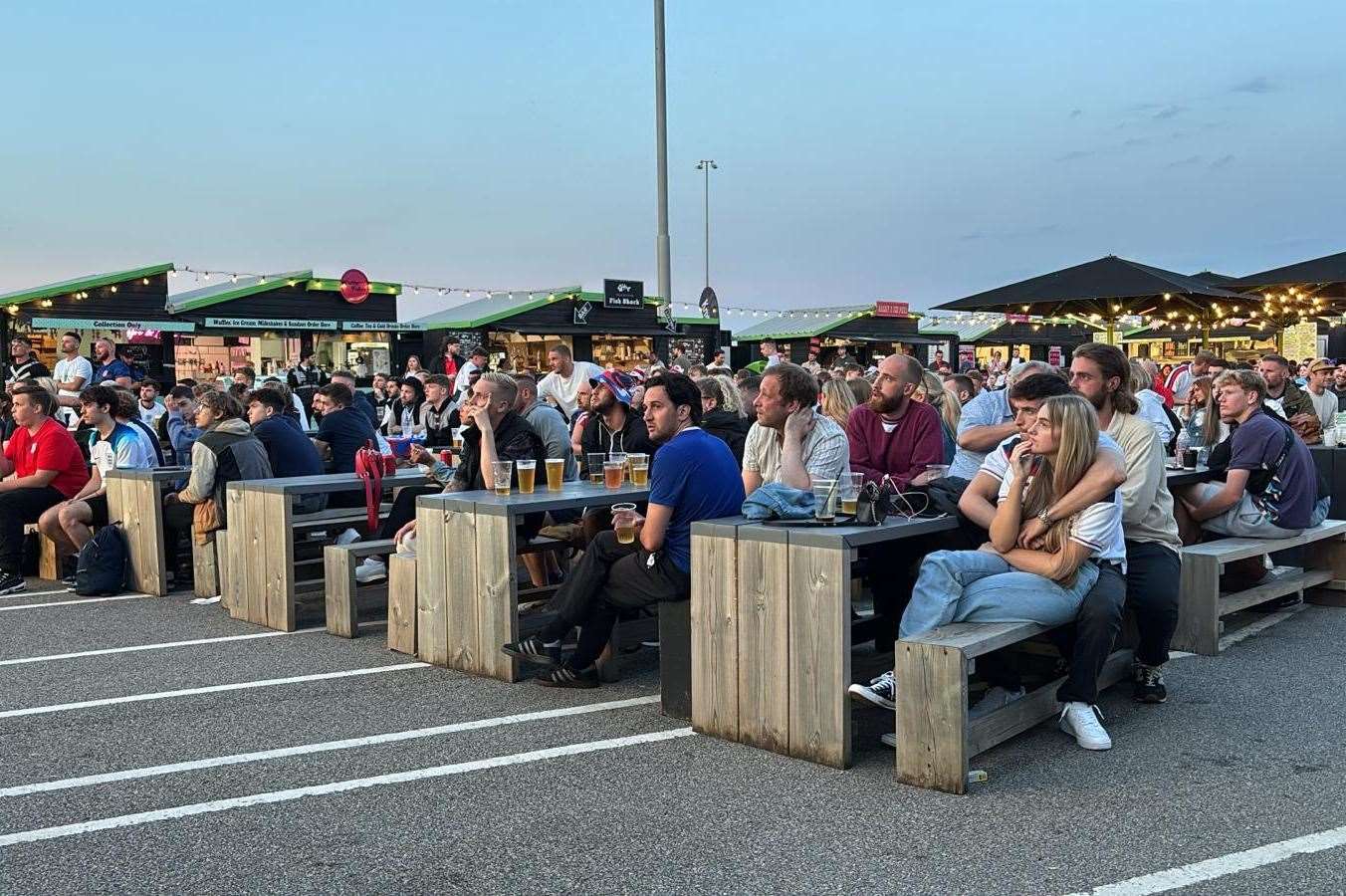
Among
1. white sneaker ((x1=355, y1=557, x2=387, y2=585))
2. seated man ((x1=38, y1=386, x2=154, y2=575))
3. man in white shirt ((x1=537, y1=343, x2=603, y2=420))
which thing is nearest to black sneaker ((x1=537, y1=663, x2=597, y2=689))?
white sneaker ((x1=355, y1=557, x2=387, y2=585))

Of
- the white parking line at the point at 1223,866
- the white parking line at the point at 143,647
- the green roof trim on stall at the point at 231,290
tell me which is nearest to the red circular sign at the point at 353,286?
the green roof trim on stall at the point at 231,290

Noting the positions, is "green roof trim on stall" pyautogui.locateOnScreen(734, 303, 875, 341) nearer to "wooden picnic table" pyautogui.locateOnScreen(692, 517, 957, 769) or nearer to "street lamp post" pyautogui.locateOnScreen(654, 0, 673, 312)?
"street lamp post" pyautogui.locateOnScreen(654, 0, 673, 312)

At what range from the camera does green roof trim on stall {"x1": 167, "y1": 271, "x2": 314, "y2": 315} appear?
23.1 metres

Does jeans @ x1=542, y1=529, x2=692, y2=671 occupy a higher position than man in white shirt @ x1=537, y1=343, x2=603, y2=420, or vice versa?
man in white shirt @ x1=537, y1=343, x2=603, y2=420

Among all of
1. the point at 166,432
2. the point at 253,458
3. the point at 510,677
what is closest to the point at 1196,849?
the point at 510,677

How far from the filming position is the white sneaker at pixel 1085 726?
4027 mm

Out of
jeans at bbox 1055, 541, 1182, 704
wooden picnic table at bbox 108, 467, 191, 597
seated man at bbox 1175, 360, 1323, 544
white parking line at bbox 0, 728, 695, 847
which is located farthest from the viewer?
wooden picnic table at bbox 108, 467, 191, 597

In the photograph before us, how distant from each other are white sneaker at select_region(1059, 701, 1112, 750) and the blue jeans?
31cm

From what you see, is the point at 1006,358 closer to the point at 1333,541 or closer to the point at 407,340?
the point at 407,340

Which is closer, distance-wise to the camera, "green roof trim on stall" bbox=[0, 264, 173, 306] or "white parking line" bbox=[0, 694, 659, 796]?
"white parking line" bbox=[0, 694, 659, 796]

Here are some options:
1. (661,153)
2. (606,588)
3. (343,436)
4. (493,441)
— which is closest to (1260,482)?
(606,588)

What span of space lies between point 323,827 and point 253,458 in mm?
4182

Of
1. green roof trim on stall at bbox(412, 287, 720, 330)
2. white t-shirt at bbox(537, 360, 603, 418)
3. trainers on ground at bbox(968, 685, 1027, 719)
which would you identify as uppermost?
green roof trim on stall at bbox(412, 287, 720, 330)

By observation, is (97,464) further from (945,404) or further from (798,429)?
(945,404)
